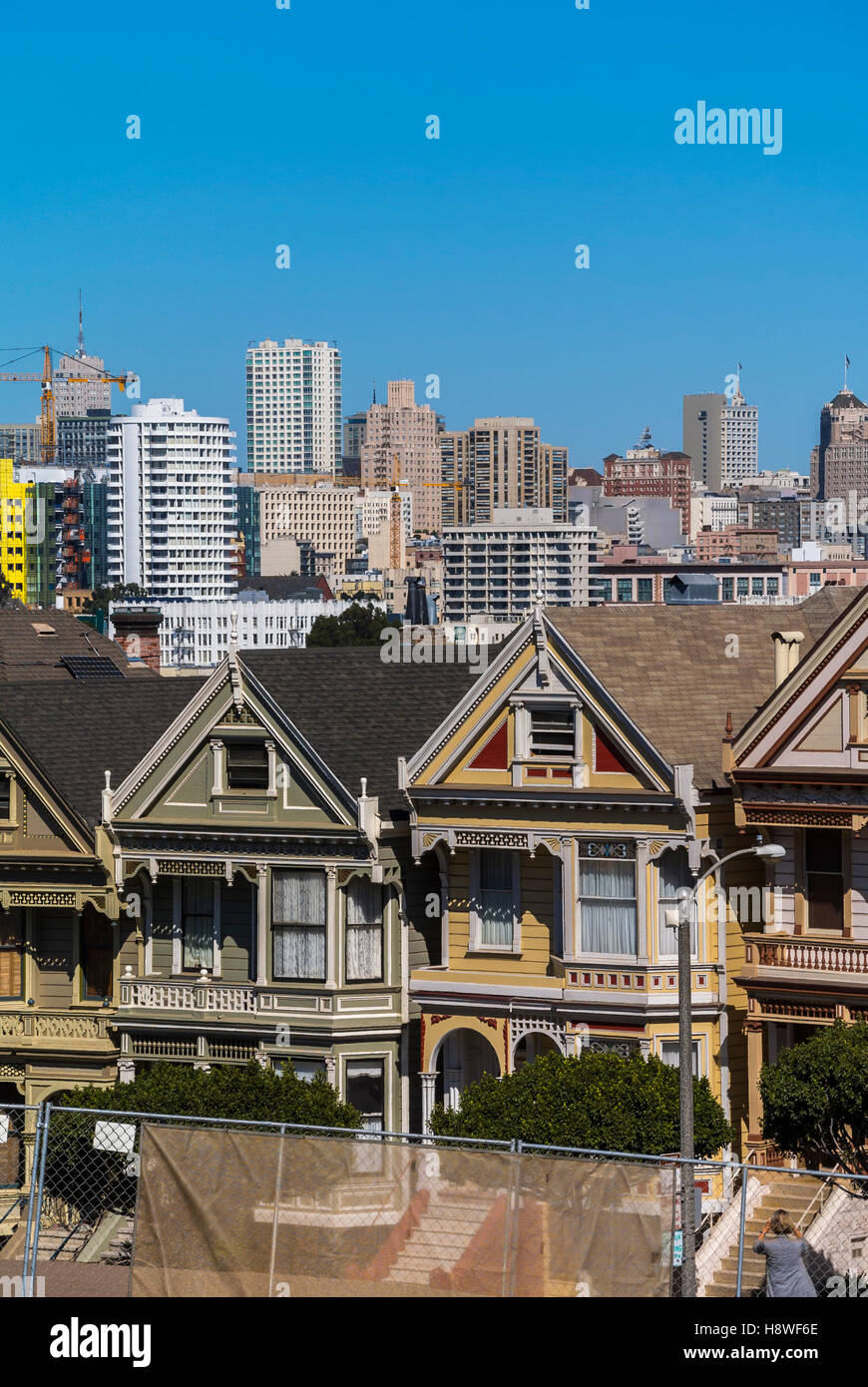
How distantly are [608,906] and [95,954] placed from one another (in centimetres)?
935

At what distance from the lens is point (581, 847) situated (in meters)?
37.7

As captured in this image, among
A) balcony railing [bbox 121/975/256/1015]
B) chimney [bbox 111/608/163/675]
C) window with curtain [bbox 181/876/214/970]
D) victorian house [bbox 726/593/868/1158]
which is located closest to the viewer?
victorian house [bbox 726/593/868/1158]

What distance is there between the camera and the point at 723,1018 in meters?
37.4

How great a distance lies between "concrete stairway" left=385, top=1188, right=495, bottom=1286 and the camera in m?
22.1

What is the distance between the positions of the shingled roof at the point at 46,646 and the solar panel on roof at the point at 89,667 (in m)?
0.12

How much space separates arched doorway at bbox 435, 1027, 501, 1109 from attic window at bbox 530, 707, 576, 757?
4.68 meters

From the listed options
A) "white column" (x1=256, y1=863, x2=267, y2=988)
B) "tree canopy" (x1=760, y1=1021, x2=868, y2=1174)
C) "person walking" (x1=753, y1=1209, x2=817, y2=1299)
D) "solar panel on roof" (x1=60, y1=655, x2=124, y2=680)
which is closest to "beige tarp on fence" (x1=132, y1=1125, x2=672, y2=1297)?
"person walking" (x1=753, y1=1209, x2=817, y2=1299)

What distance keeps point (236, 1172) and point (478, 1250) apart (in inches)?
95.4

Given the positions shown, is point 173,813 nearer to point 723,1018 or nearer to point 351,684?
point 351,684

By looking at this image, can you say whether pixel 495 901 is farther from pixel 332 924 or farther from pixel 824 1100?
pixel 824 1100

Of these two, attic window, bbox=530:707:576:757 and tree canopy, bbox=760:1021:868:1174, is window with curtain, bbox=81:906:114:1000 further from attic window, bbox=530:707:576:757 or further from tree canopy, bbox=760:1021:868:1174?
tree canopy, bbox=760:1021:868:1174

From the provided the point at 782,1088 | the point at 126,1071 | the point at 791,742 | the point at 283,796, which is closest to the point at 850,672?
the point at 791,742
